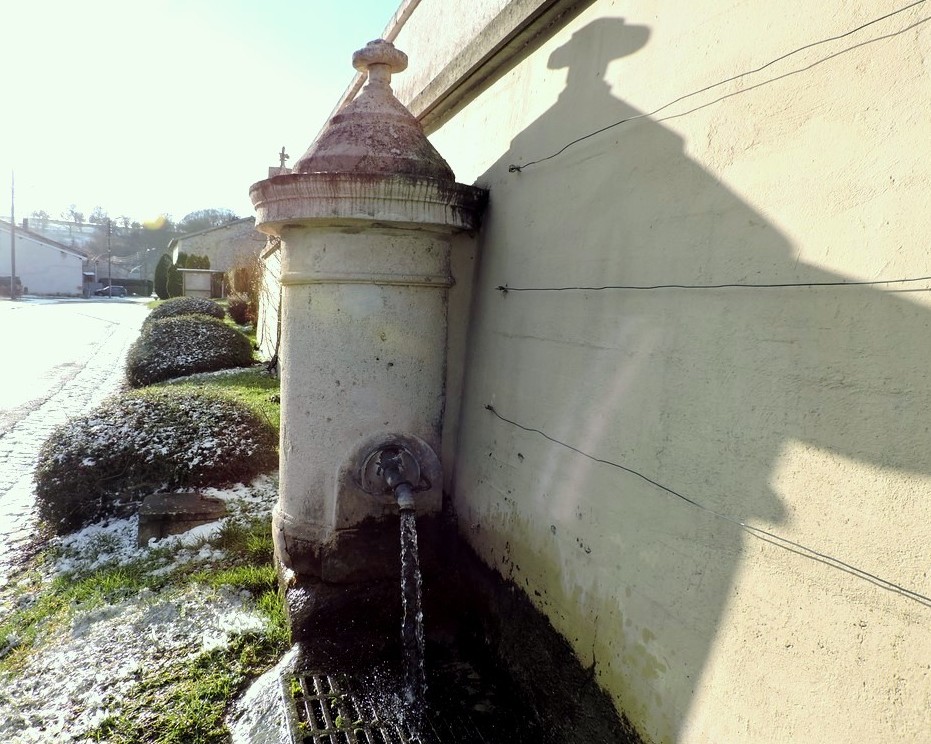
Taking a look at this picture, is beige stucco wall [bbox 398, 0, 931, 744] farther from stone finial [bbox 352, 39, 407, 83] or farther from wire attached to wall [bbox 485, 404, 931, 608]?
stone finial [bbox 352, 39, 407, 83]

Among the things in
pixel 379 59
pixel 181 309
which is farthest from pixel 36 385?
pixel 379 59

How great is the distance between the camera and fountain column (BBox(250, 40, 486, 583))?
2.70m

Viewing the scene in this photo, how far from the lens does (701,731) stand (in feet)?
5.06

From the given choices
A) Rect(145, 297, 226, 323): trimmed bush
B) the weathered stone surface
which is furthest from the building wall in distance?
the weathered stone surface

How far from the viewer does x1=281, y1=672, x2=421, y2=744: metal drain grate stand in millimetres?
2209

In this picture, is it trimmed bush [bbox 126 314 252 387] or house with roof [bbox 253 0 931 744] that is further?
trimmed bush [bbox 126 314 252 387]

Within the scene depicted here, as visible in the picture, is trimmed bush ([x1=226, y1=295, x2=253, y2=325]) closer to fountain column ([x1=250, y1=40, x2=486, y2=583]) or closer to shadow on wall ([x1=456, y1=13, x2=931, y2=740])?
fountain column ([x1=250, y1=40, x2=486, y2=583])

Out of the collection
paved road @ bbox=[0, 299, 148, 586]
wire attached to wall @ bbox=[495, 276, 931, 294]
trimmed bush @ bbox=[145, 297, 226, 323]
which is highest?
wire attached to wall @ bbox=[495, 276, 931, 294]

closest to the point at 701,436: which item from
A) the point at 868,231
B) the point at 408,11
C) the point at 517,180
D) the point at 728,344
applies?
the point at 728,344

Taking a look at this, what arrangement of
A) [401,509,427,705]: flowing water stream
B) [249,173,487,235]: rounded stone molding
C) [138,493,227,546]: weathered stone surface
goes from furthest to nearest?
[138,493,227,546]: weathered stone surface, [249,173,487,235]: rounded stone molding, [401,509,427,705]: flowing water stream

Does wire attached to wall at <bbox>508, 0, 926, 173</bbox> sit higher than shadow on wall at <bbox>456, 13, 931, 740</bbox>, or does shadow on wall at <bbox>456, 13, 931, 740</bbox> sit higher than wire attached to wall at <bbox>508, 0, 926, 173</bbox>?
wire attached to wall at <bbox>508, 0, 926, 173</bbox>

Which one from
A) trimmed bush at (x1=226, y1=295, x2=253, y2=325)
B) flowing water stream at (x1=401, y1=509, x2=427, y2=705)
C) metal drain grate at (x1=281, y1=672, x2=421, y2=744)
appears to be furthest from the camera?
trimmed bush at (x1=226, y1=295, x2=253, y2=325)

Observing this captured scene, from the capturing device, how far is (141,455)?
4.49 metres

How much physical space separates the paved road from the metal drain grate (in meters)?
2.26
